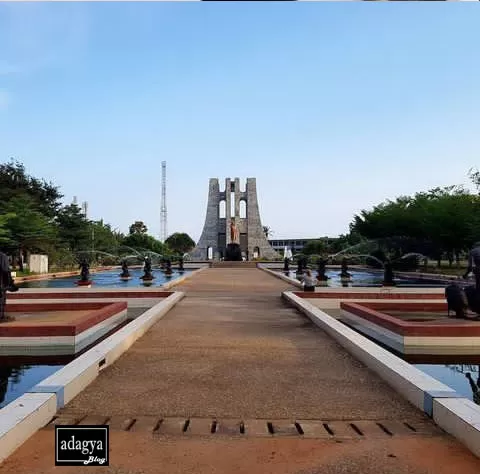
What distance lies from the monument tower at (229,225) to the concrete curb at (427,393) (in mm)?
77323

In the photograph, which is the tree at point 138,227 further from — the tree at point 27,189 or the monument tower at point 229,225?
the tree at point 27,189

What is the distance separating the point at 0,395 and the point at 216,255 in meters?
81.5

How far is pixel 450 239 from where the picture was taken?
134ft

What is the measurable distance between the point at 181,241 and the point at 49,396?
14132 cm

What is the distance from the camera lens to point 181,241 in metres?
146

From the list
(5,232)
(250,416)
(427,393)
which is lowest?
(250,416)

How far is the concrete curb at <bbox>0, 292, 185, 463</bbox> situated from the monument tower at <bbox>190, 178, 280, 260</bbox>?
7772cm

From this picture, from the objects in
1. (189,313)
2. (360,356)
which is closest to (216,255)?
(189,313)

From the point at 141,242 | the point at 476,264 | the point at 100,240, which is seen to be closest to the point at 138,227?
the point at 141,242

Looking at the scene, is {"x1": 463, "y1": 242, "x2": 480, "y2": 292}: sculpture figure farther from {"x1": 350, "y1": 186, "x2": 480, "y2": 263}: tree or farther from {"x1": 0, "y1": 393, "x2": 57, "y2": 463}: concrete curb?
{"x1": 350, "y1": 186, "x2": 480, "y2": 263}: tree

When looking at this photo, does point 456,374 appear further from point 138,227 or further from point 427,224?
point 138,227

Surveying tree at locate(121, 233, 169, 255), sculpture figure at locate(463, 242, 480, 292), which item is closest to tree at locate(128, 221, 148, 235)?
tree at locate(121, 233, 169, 255)

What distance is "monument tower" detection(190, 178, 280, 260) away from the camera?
8625 centimetres

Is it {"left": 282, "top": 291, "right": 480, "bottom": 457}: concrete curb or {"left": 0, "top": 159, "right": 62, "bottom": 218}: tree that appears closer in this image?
{"left": 282, "top": 291, "right": 480, "bottom": 457}: concrete curb
